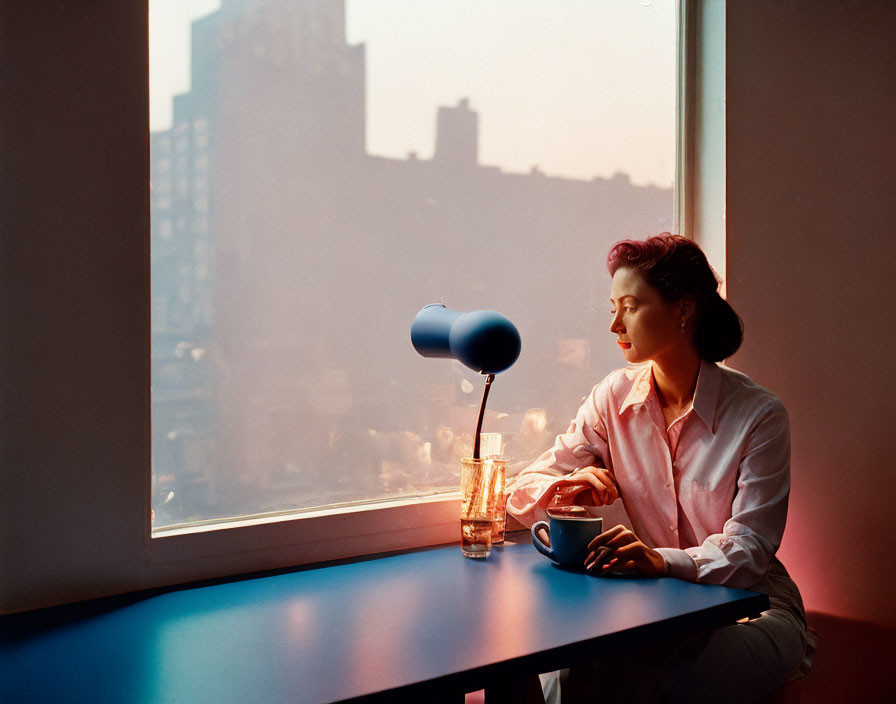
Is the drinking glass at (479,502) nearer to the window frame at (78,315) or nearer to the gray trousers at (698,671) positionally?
the gray trousers at (698,671)

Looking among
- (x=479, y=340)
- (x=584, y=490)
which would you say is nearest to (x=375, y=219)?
(x=479, y=340)

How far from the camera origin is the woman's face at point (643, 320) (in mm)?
1724

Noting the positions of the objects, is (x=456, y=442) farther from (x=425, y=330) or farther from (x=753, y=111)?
(x=753, y=111)

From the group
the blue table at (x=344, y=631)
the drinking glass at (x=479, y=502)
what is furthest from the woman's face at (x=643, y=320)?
the blue table at (x=344, y=631)

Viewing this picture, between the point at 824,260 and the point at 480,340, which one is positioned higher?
the point at 824,260

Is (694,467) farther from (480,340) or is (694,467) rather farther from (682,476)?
(480,340)

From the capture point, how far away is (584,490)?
1768 millimetres

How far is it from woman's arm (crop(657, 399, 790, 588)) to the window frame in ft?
3.05

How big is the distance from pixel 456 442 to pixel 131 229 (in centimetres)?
84

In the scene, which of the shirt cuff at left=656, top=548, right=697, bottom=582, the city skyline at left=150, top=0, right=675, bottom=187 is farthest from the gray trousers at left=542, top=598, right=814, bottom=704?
the city skyline at left=150, top=0, right=675, bottom=187

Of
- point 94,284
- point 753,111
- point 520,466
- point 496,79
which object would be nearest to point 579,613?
point 520,466

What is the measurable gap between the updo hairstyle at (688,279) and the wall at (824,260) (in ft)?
1.20

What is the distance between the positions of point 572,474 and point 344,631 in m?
0.78

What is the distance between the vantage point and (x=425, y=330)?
162 cm
